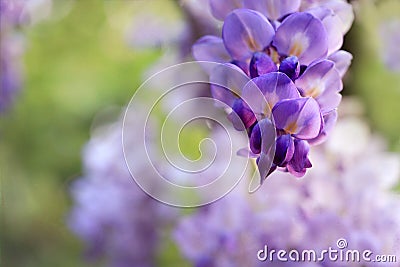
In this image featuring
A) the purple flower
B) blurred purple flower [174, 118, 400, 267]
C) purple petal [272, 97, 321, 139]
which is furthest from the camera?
the purple flower

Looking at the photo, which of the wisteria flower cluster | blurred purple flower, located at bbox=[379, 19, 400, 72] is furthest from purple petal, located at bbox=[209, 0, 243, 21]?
blurred purple flower, located at bbox=[379, 19, 400, 72]

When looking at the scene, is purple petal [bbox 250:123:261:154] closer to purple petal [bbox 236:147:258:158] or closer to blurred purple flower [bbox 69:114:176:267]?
purple petal [bbox 236:147:258:158]

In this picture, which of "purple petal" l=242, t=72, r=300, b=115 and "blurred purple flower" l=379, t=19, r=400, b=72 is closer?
"purple petal" l=242, t=72, r=300, b=115

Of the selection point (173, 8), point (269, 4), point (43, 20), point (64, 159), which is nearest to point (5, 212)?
point (64, 159)

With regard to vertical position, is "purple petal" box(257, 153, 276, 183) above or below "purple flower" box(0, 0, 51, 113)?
below

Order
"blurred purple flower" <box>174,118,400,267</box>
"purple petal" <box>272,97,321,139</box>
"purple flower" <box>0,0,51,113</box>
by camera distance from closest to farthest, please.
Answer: "purple petal" <box>272,97,321,139</box>, "blurred purple flower" <box>174,118,400,267</box>, "purple flower" <box>0,0,51,113</box>

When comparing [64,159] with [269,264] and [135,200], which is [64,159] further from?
[269,264]

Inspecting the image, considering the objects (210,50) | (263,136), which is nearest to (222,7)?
(210,50)
